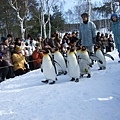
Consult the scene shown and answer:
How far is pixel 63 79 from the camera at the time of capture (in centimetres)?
686

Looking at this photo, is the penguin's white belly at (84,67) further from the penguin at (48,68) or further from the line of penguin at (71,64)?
the penguin at (48,68)

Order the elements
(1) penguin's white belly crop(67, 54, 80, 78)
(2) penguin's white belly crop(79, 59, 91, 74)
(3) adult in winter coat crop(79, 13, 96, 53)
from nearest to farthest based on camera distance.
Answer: (1) penguin's white belly crop(67, 54, 80, 78), (2) penguin's white belly crop(79, 59, 91, 74), (3) adult in winter coat crop(79, 13, 96, 53)

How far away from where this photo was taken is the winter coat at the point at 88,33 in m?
7.68

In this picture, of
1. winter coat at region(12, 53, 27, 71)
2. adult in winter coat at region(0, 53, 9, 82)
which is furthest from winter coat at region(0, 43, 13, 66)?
winter coat at region(12, 53, 27, 71)

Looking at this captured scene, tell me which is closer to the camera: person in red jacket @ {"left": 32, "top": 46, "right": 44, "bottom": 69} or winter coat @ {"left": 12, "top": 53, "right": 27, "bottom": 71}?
winter coat @ {"left": 12, "top": 53, "right": 27, "bottom": 71}

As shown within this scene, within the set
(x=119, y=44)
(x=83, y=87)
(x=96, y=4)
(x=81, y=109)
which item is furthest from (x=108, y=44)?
(x=96, y=4)

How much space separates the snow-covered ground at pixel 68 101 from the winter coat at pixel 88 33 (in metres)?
1.51

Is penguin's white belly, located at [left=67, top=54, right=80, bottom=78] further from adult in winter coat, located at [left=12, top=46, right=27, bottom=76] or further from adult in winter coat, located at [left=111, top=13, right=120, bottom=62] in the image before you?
adult in winter coat, located at [left=12, top=46, right=27, bottom=76]

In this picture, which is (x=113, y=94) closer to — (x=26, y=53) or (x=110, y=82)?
(x=110, y=82)

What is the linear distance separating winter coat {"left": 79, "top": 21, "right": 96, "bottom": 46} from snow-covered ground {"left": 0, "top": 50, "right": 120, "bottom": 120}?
1513 mm

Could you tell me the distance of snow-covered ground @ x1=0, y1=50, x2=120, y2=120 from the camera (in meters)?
4.01

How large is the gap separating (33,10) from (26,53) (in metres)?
21.8

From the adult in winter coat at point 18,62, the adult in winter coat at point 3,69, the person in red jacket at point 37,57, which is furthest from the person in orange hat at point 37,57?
the adult in winter coat at point 3,69

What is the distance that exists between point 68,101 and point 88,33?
136 inches
